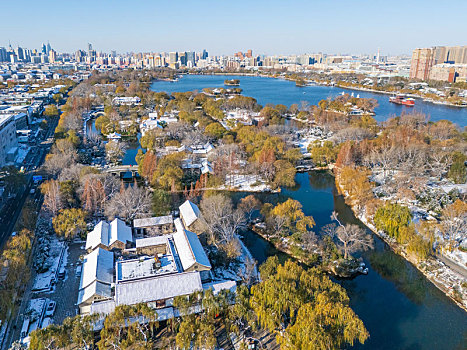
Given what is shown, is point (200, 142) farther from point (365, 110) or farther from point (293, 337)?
point (365, 110)

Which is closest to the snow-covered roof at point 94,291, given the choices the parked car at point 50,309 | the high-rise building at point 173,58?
the parked car at point 50,309

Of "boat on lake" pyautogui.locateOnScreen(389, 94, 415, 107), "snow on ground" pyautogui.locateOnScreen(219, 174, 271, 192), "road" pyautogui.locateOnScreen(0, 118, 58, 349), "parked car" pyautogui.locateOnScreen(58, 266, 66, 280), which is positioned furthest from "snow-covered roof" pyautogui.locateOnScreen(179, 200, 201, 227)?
"boat on lake" pyautogui.locateOnScreen(389, 94, 415, 107)

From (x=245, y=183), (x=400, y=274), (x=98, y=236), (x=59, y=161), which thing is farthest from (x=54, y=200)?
(x=400, y=274)

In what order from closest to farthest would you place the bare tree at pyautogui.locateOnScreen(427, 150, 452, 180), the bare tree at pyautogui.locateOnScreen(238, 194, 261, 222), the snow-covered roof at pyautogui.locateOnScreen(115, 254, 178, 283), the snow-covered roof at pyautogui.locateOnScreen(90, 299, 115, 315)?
the snow-covered roof at pyautogui.locateOnScreen(90, 299, 115, 315) < the snow-covered roof at pyautogui.locateOnScreen(115, 254, 178, 283) < the bare tree at pyautogui.locateOnScreen(238, 194, 261, 222) < the bare tree at pyautogui.locateOnScreen(427, 150, 452, 180)

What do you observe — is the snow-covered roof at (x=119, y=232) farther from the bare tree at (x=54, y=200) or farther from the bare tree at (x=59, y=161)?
the bare tree at (x=59, y=161)

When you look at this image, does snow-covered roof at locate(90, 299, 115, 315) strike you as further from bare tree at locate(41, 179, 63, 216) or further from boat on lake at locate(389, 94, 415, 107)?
boat on lake at locate(389, 94, 415, 107)
